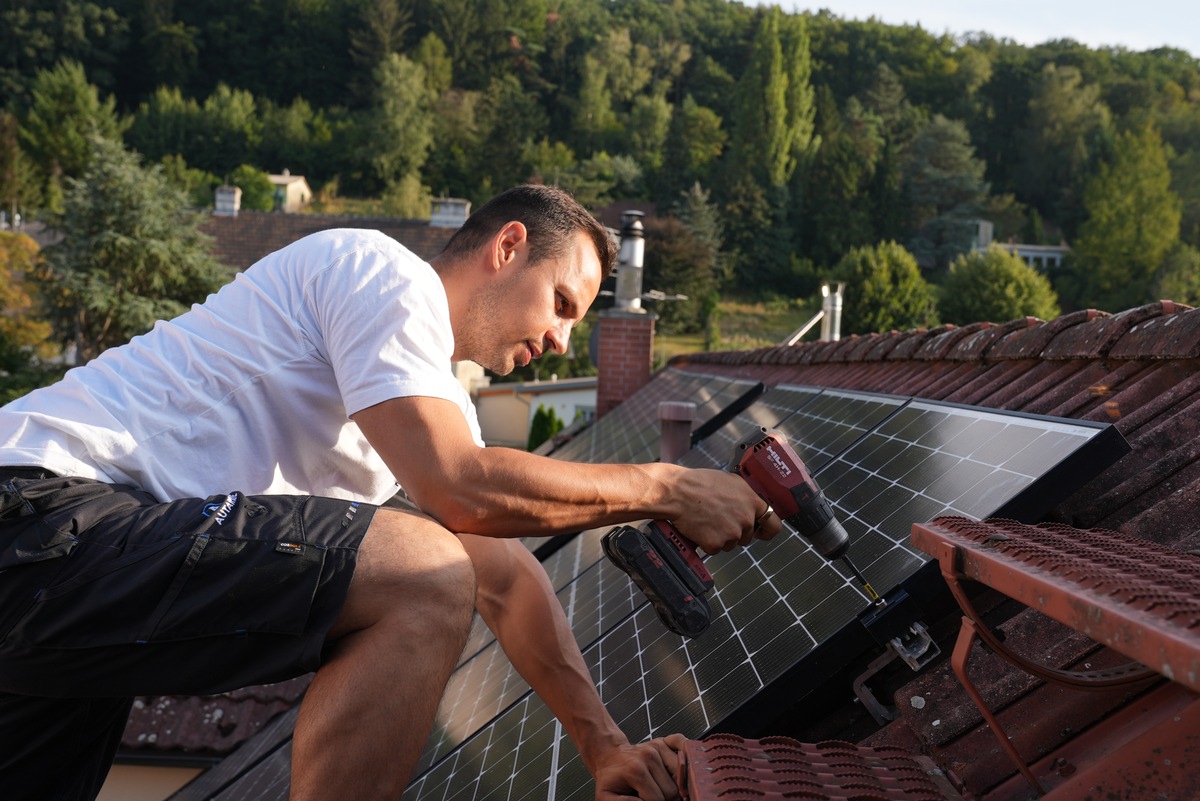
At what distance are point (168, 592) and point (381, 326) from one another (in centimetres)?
70

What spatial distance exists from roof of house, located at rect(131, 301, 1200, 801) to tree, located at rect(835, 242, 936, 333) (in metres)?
48.6

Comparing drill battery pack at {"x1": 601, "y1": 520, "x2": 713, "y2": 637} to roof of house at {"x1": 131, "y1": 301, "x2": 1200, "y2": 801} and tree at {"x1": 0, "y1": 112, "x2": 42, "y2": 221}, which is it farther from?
tree at {"x1": 0, "y1": 112, "x2": 42, "y2": 221}

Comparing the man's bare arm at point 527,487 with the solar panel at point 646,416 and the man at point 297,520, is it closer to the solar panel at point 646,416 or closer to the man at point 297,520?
the man at point 297,520

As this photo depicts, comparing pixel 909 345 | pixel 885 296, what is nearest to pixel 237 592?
pixel 909 345

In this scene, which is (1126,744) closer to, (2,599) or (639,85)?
(2,599)

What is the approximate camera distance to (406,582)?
7.09ft

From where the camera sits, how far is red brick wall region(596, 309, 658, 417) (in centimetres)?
1508

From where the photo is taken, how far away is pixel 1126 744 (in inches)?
58.4

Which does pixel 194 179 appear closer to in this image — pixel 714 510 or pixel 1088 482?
pixel 714 510

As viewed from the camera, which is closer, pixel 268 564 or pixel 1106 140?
pixel 268 564

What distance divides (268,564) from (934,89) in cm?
10900

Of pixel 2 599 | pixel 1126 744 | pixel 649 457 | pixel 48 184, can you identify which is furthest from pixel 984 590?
pixel 48 184

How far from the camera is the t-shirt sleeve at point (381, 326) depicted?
2.29m

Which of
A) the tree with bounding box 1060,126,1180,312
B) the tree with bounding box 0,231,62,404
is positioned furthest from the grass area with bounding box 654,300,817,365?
the tree with bounding box 0,231,62,404
